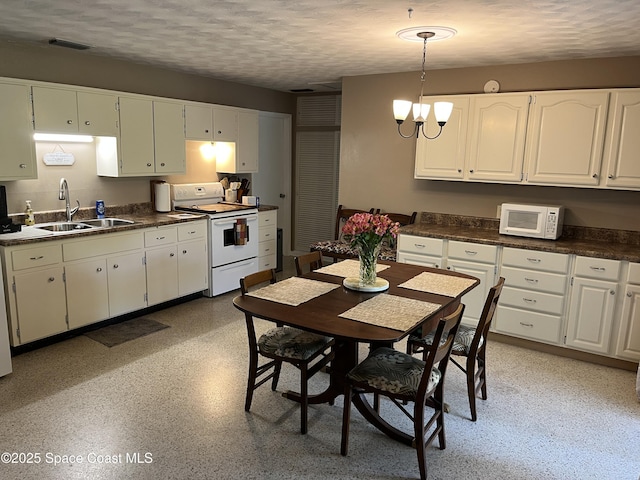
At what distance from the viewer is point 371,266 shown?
113 inches

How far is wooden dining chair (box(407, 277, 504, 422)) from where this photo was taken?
8.91 ft

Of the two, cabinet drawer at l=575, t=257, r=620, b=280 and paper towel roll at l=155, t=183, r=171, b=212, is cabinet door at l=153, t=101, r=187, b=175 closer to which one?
paper towel roll at l=155, t=183, r=171, b=212

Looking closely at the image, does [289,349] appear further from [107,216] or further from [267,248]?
[267,248]

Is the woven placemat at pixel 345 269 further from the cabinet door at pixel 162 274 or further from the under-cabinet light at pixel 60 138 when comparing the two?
the under-cabinet light at pixel 60 138

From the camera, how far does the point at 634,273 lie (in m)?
3.46

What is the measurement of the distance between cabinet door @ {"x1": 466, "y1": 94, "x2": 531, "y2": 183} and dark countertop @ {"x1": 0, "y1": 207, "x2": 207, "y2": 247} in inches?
108

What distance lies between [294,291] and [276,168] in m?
4.11

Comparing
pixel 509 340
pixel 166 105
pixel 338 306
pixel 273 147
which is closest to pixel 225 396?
pixel 338 306

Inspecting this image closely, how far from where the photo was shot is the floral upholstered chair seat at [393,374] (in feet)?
7.72

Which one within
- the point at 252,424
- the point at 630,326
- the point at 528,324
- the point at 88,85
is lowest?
the point at 252,424

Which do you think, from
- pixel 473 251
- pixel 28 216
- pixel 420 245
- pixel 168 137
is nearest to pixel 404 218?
pixel 420 245

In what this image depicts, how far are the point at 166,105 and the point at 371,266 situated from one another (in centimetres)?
298

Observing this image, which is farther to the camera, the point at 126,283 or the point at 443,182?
the point at 443,182

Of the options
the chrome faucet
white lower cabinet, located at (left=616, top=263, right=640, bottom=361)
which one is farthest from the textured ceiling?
white lower cabinet, located at (left=616, top=263, right=640, bottom=361)
